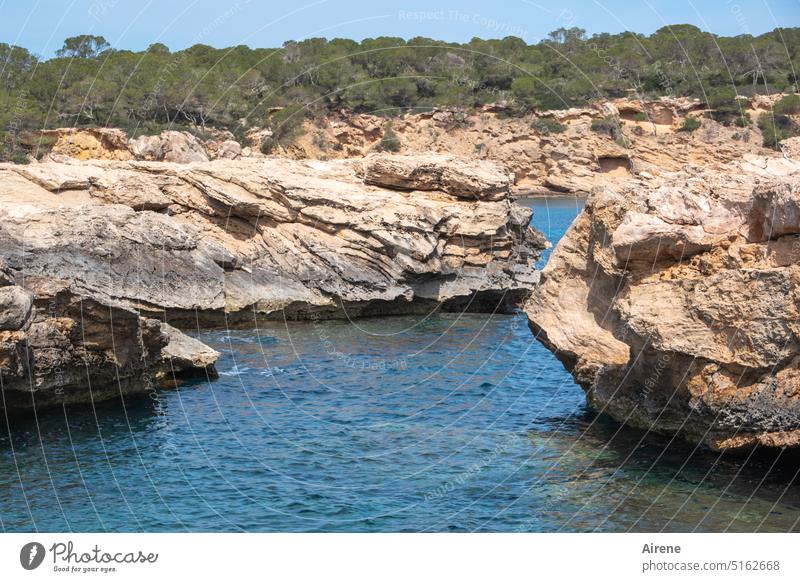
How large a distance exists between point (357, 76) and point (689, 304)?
78164mm

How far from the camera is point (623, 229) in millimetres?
20922

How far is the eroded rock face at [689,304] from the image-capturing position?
18484 millimetres

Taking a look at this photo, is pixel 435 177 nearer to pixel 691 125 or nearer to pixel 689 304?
pixel 689 304

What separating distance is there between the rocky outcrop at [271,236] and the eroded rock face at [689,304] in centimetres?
1259

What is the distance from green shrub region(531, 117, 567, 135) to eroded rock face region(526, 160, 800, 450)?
266 ft

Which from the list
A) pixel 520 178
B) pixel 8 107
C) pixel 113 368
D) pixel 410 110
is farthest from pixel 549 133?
pixel 113 368

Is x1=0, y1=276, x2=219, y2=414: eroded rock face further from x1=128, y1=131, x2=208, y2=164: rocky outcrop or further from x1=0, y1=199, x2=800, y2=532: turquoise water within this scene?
x1=128, y1=131, x2=208, y2=164: rocky outcrop

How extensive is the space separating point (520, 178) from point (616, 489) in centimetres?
9021

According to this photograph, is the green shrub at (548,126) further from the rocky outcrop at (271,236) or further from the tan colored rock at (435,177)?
the tan colored rock at (435,177)

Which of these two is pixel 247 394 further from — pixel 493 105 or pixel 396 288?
pixel 493 105

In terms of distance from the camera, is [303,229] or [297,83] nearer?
[303,229]

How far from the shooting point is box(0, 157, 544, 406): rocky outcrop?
113ft

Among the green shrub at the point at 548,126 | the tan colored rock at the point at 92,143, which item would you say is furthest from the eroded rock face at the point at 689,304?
the green shrub at the point at 548,126

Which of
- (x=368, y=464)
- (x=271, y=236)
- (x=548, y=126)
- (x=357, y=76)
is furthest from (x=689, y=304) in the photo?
(x=548, y=126)
